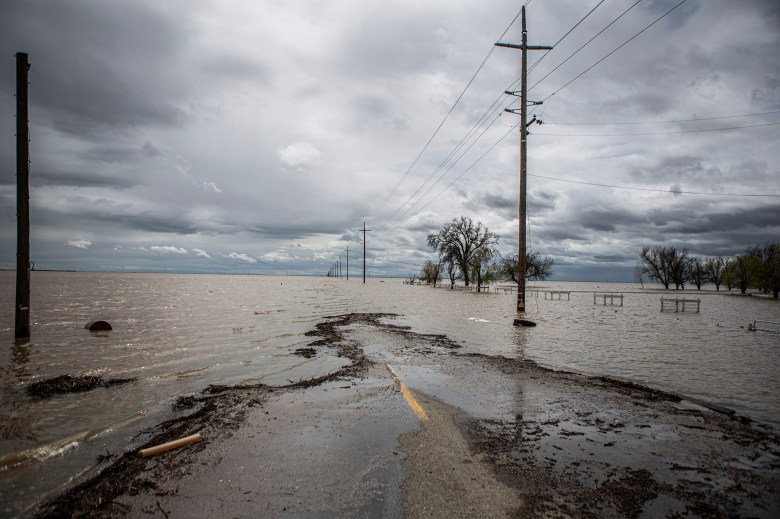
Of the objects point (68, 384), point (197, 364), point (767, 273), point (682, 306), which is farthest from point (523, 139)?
point (767, 273)

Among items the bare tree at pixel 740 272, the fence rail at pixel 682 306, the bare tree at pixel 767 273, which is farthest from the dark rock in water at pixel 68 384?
the bare tree at pixel 740 272

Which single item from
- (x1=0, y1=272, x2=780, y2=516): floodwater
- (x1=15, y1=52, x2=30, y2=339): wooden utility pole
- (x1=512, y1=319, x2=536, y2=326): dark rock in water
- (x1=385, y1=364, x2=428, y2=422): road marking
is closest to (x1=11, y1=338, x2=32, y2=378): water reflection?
(x1=0, y1=272, x2=780, y2=516): floodwater

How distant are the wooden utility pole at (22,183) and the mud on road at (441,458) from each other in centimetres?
995

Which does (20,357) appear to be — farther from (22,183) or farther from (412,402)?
(412,402)

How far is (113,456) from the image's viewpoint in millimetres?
4227

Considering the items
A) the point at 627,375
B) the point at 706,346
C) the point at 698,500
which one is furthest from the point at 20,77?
the point at 706,346

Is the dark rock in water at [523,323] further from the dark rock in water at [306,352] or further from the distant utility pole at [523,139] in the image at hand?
the dark rock in water at [306,352]

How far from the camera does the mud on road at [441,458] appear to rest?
3.17 meters

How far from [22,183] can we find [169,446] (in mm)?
12733

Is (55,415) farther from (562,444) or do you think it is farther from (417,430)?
(562,444)

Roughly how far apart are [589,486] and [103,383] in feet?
27.9

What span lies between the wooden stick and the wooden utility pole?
11.8 meters

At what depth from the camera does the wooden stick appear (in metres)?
4.09

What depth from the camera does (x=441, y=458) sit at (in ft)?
13.2
